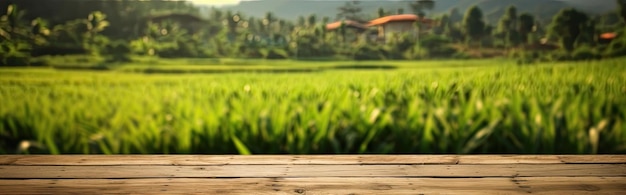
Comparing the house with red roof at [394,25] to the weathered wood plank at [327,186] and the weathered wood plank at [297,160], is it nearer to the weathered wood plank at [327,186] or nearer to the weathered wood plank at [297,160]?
the weathered wood plank at [297,160]

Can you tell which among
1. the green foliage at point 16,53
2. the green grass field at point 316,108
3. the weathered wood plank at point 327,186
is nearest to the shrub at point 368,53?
the green grass field at point 316,108

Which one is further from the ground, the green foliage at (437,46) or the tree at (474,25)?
the tree at (474,25)

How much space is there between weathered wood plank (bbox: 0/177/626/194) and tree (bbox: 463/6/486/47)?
2.94 feet

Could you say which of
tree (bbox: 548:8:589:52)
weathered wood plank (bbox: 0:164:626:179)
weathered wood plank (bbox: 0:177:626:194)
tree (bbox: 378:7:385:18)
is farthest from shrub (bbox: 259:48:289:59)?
tree (bbox: 548:8:589:52)

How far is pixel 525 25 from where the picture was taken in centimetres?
229

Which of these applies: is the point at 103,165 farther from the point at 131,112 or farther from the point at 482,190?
the point at 482,190

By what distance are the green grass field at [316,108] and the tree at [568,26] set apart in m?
0.10

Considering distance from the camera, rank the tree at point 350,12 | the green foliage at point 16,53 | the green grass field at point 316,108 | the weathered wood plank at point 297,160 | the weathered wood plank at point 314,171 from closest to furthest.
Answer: the weathered wood plank at point 314,171, the weathered wood plank at point 297,160, the green grass field at point 316,108, the green foliage at point 16,53, the tree at point 350,12

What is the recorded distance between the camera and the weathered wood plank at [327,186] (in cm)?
142

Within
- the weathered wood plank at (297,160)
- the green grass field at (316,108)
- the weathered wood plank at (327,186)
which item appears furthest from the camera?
the green grass field at (316,108)

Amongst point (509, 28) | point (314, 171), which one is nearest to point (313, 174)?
point (314, 171)

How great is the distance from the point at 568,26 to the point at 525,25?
0.62 feet

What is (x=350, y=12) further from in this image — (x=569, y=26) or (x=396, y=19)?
(x=569, y=26)

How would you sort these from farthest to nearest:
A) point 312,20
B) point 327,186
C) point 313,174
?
point 312,20 < point 313,174 < point 327,186
